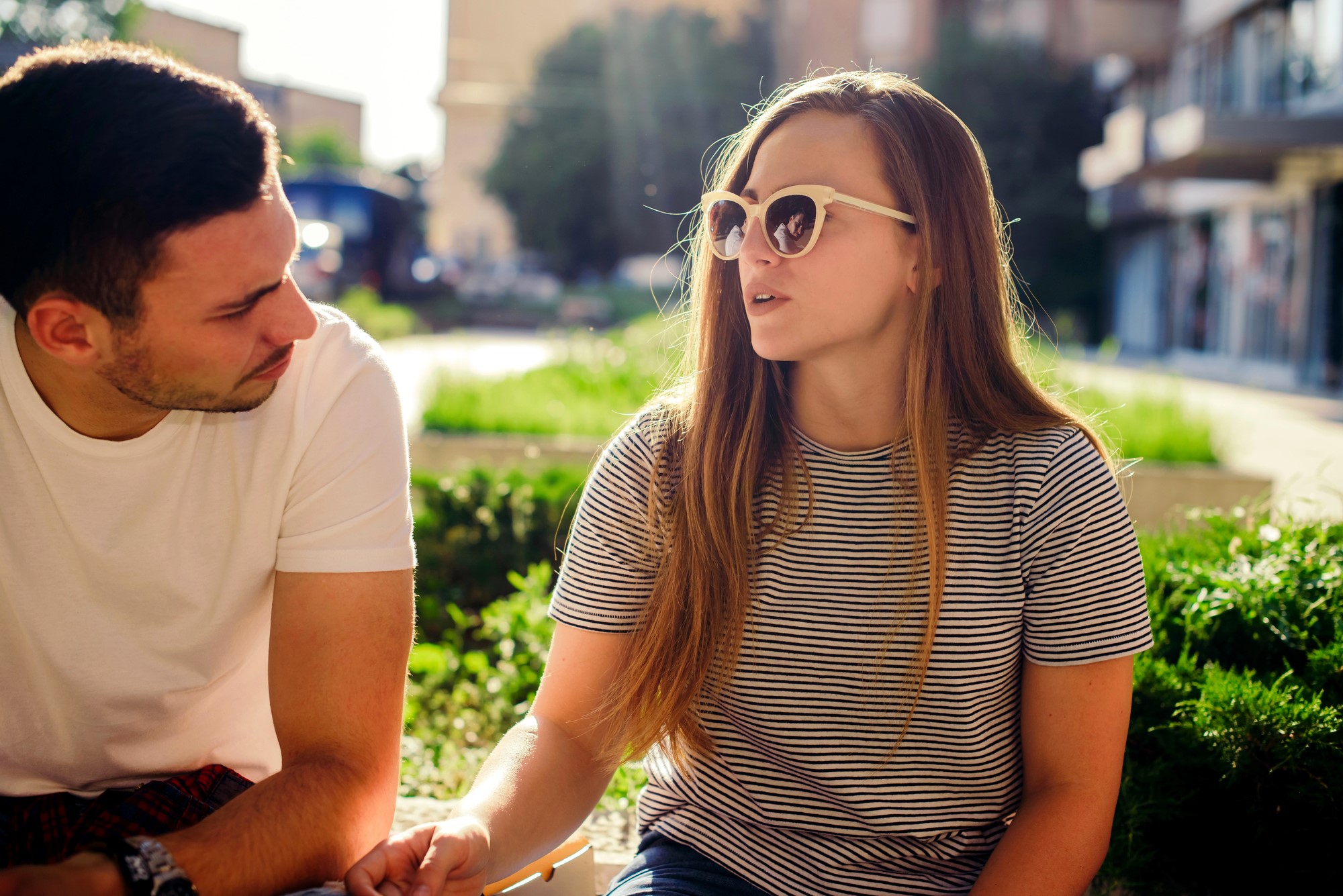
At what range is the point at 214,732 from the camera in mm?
1937

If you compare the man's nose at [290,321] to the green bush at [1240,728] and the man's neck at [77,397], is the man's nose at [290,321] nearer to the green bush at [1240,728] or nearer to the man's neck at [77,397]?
the man's neck at [77,397]

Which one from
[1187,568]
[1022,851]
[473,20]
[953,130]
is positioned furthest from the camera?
[473,20]

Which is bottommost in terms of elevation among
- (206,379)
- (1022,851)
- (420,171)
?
(1022,851)

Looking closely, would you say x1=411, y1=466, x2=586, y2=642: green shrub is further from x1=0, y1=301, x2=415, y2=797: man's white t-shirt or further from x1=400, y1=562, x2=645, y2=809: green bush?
x1=0, y1=301, x2=415, y2=797: man's white t-shirt

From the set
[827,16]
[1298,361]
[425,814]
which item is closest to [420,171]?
[827,16]

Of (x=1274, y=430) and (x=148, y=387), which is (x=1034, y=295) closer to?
(x=1274, y=430)

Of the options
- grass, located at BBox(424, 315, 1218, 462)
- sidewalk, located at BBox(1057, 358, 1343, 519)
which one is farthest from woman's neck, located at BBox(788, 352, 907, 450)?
grass, located at BBox(424, 315, 1218, 462)

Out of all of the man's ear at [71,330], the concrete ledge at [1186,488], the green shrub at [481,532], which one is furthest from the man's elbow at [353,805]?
the concrete ledge at [1186,488]

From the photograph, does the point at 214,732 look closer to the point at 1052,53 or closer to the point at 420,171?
the point at 1052,53

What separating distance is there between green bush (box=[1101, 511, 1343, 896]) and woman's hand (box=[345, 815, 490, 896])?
1.34 meters

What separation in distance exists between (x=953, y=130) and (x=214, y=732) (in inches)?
66.1

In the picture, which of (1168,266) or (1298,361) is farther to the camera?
(1168,266)

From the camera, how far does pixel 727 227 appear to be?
216 cm

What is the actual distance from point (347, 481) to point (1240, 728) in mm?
1666
